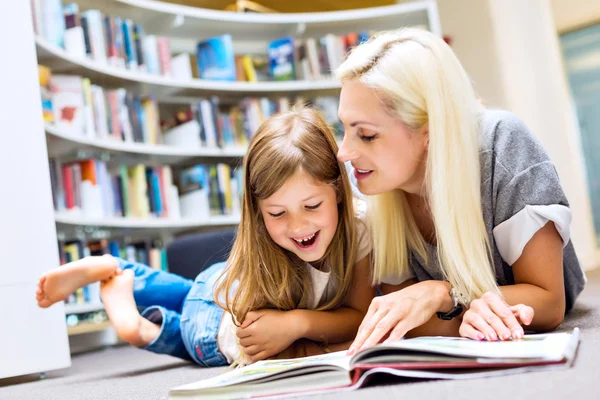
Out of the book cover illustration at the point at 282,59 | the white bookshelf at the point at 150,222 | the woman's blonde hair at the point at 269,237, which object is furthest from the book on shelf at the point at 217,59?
the woman's blonde hair at the point at 269,237

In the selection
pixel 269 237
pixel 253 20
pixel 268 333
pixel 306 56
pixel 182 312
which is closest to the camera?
pixel 268 333

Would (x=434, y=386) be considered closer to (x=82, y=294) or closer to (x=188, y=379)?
(x=188, y=379)

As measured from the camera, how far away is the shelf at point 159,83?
2.66 metres

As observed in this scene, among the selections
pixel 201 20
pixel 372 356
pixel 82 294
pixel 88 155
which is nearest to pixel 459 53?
pixel 201 20

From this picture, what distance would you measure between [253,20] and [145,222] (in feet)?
4.00

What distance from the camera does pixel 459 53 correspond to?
412 cm

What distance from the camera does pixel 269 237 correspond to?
1.37 metres

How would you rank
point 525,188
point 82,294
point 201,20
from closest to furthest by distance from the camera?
point 525,188, point 82,294, point 201,20

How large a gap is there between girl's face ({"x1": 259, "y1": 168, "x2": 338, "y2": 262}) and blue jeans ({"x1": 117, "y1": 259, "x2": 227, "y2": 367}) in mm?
325

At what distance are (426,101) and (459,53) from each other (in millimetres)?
Answer: 3156

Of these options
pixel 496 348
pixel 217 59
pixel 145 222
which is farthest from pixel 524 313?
pixel 217 59

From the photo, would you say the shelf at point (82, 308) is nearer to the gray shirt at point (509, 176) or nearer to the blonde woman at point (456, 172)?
the blonde woman at point (456, 172)

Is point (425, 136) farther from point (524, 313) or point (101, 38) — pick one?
point (101, 38)

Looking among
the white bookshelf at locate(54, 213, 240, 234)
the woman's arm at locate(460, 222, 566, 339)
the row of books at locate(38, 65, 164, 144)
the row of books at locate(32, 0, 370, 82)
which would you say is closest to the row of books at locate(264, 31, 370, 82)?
the row of books at locate(32, 0, 370, 82)
